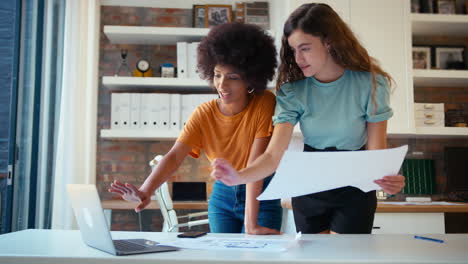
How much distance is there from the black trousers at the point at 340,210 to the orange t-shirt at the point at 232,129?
26 cm

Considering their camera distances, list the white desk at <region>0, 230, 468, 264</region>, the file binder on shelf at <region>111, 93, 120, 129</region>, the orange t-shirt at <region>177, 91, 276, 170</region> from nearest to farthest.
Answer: the white desk at <region>0, 230, 468, 264</region> < the orange t-shirt at <region>177, 91, 276, 170</region> < the file binder on shelf at <region>111, 93, 120, 129</region>

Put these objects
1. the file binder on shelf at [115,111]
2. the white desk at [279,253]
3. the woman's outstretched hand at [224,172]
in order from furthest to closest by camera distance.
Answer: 1. the file binder on shelf at [115,111]
2. the woman's outstretched hand at [224,172]
3. the white desk at [279,253]

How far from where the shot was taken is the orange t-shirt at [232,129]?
150 cm

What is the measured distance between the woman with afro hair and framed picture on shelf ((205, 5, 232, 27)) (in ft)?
6.53

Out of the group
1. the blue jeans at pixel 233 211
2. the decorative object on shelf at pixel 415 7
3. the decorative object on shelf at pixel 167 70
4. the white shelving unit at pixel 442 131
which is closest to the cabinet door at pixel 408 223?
the white shelving unit at pixel 442 131

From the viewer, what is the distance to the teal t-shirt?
1410 millimetres

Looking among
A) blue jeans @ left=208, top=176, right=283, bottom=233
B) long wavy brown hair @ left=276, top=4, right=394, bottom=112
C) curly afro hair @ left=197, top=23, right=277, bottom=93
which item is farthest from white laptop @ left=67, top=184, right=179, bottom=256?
long wavy brown hair @ left=276, top=4, right=394, bottom=112

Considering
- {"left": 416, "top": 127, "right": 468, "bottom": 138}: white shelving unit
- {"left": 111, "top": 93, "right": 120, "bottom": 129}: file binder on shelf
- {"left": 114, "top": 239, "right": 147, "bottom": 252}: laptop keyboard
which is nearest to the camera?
{"left": 114, "top": 239, "right": 147, "bottom": 252}: laptop keyboard

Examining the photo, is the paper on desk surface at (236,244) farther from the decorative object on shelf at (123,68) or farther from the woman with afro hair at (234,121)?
the decorative object on shelf at (123,68)

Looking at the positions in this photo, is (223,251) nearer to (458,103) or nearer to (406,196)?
(406,196)

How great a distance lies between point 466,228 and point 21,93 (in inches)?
122

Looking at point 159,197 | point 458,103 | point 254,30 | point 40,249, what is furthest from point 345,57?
point 458,103

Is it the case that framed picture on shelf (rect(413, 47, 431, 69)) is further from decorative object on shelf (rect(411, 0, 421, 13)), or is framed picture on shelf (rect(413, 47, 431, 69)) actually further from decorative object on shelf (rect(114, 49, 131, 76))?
decorative object on shelf (rect(114, 49, 131, 76))

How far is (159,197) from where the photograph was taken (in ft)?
9.34
